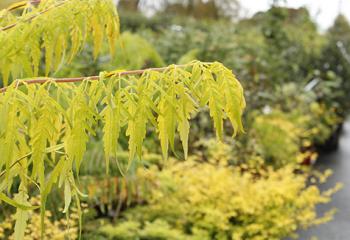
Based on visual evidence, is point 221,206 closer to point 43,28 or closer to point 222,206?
point 222,206

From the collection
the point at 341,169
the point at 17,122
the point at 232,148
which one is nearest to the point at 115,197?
the point at 232,148

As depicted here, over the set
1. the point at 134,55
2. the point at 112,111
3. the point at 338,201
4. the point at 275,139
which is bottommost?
the point at 112,111

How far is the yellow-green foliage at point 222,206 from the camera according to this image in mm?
3812

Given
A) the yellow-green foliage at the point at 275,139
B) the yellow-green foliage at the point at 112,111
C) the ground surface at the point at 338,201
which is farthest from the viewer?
the yellow-green foliage at the point at 275,139

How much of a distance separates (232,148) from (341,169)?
130 inches

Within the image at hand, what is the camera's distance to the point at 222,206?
3.93 meters

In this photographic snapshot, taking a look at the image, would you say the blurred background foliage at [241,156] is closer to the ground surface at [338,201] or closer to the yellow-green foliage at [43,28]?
the ground surface at [338,201]

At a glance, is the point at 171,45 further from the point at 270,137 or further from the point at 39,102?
the point at 39,102

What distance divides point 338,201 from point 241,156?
1.45 meters

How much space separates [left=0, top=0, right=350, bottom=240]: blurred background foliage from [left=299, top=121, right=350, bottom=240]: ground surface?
0.21 m

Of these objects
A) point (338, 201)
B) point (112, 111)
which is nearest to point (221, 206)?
point (112, 111)

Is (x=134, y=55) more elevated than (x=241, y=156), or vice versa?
(x=134, y=55)

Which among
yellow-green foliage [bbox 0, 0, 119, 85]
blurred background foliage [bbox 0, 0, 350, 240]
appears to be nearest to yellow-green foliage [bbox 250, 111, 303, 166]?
blurred background foliage [bbox 0, 0, 350, 240]

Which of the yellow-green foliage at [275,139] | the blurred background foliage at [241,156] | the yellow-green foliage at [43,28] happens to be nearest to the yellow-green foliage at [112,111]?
the blurred background foliage at [241,156]
